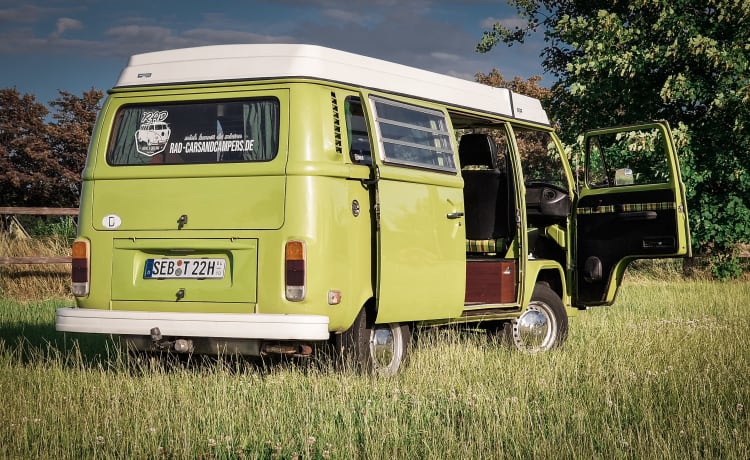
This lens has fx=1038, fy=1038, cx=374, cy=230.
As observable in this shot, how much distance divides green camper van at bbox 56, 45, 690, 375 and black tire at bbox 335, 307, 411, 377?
0.02m

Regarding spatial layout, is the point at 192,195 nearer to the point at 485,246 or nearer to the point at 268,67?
the point at 268,67

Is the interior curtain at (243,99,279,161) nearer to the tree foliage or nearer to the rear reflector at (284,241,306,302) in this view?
the rear reflector at (284,241,306,302)

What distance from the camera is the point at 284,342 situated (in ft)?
24.0

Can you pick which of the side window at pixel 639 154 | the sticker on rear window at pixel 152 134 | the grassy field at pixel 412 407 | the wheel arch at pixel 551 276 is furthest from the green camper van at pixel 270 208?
the side window at pixel 639 154

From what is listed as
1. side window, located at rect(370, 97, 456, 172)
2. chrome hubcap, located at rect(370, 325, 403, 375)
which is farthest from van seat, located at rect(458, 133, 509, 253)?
chrome hubcap, located at rect(370, 325, 403, 375)

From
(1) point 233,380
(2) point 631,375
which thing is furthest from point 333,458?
(2) point 631,375

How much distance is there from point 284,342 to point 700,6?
46.7ft

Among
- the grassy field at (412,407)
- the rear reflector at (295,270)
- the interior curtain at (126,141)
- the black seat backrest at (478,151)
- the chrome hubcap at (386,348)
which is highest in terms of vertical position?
the black seat backrest at (478,151)

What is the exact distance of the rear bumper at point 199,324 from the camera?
688cm

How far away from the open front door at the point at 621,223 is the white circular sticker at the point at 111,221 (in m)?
4.58

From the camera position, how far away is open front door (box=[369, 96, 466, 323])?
25.3 ft

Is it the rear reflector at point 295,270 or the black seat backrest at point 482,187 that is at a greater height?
the black seat backrest at point 482,187

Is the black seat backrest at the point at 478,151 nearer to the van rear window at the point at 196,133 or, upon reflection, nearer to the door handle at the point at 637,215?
the door handle at the point at 637,215

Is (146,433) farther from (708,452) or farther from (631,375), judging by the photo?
(631,375)
